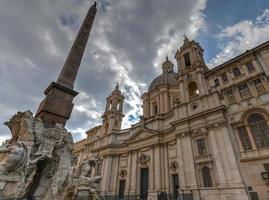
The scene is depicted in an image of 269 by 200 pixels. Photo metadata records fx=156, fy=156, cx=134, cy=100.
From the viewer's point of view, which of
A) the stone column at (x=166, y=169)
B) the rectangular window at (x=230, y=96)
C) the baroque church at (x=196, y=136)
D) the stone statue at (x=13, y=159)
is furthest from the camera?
the stone column at (x=166, y=169)

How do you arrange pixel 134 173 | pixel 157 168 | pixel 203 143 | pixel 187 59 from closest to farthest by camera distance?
pixel 203 143 < pixel 157 168 < pixel 134 173 < pixel 187 59

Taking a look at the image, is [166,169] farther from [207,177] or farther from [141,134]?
[141,134]

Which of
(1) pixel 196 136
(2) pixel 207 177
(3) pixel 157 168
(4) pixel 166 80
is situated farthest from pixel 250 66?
(4) pixel 166 80

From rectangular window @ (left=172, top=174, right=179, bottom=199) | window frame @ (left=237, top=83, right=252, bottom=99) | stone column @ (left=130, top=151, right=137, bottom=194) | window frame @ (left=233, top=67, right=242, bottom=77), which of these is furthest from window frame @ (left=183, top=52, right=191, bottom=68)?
stone column @ (left=130, top=151, right=137, bottom=194)

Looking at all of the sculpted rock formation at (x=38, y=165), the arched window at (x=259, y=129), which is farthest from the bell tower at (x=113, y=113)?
the sculpted rock formation at (x=38, y=165)

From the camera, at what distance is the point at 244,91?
18297 mm

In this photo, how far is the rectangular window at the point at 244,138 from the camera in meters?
16.1

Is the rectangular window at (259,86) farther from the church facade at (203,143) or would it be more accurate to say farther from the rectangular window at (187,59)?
the rectangular window at (187,59)

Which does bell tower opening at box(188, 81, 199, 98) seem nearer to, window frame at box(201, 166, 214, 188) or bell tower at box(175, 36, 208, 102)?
bell tower at box(175, 36, 208, 102)

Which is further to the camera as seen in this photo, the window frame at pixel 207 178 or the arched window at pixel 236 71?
the arched window at pixel 236 71

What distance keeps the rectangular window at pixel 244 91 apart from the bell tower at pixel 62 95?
59.2ft

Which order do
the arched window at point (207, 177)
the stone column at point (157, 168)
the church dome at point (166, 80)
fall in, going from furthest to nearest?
the church dome at point (166, 80), the stone column at point (157, 168), the arched window at point (207, 177)

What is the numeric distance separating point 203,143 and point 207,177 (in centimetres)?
381

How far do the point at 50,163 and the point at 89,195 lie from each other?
248 centimetres
